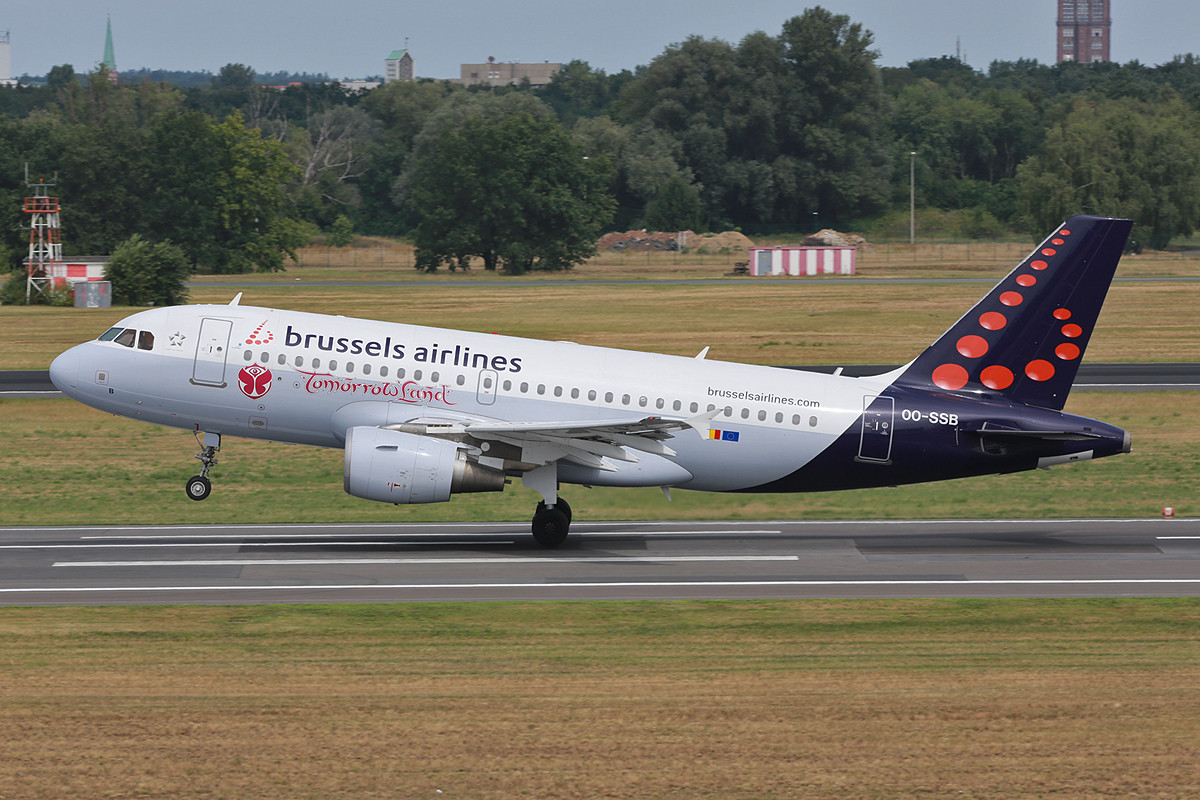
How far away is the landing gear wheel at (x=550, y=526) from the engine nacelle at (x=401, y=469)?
2.21 metres

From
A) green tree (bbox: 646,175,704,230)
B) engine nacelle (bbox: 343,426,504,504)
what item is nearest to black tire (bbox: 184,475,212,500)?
engine nacelle (bbox: 343,426,504,504)

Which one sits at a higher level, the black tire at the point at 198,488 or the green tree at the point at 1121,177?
the green tree at the point at 1121,177

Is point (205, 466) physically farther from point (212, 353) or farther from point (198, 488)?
point (212, 353)

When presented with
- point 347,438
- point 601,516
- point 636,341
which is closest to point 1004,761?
point 347,438

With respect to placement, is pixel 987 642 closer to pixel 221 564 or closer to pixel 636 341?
pixel 221 564

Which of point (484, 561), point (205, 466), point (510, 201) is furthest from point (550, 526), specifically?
point (510, 201)

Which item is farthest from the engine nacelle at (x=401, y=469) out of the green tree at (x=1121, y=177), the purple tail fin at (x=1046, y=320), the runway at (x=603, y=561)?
the green tree at (x=1121, y=177)

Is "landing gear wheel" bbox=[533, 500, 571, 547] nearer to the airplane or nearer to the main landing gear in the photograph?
the airplane

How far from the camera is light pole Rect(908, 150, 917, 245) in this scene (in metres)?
156

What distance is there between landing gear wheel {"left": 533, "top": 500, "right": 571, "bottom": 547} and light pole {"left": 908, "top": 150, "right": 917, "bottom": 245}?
13066 cm

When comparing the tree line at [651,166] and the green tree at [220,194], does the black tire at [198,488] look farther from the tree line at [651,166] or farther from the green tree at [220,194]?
the green tree at [220,194]

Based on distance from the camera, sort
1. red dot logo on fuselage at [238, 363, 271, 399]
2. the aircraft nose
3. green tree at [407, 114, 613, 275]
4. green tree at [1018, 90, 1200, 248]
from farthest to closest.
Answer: green tree at [1018, 90, 1200, 248]
green tree at [407, 114, 613, 275]
the aircraft nose
red dot logo on fuselage at [238, 363, 271, 399]

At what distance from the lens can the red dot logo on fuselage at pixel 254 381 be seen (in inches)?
1141

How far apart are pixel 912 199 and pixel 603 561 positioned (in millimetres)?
134366
